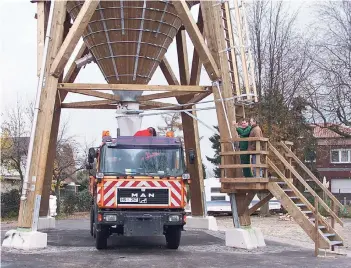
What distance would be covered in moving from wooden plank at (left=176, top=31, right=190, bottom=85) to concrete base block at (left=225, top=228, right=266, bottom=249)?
24.2ft

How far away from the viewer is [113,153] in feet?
45.3

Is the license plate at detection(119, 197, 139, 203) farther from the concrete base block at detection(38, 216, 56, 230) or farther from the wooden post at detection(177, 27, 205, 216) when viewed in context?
the concrete base block at detection(38, 216, 56, 230)

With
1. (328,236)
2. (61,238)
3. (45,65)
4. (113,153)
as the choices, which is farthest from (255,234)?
(45,65)

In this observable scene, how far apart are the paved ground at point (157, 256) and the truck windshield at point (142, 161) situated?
6.40ft

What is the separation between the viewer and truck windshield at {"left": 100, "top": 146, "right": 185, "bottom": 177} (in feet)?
44.7

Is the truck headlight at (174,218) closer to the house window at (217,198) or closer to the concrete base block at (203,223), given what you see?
the concrete base block at (203,223)

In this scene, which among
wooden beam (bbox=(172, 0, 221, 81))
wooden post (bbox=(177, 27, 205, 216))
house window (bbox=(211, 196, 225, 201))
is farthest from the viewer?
house window (bbox=(211, 196, 225, 201))

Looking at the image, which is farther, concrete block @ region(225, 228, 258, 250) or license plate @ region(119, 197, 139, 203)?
concrete block @ region(225, 228, 258, 250)

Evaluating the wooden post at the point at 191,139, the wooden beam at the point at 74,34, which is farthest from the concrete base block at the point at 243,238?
the wooden beam at the point at 74,34

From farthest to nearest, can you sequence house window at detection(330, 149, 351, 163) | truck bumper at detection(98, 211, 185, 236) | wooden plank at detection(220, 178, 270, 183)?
house window at detection(330, 149, 351, 163) < wooden plank at detection(220, 178, 270, 183) < truck bumper at detection(98, 211, 185, 236)

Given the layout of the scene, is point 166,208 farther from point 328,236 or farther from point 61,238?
point 61,238

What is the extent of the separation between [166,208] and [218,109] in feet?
12.6

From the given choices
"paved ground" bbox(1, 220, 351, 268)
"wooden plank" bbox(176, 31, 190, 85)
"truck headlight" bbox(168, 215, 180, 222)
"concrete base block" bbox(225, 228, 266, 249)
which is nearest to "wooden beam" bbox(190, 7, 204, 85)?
"wooden plank" bbox(176, 31, 190, 85)

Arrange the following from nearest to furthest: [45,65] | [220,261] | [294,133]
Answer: [220,261] < [45,65] < [294,133]
